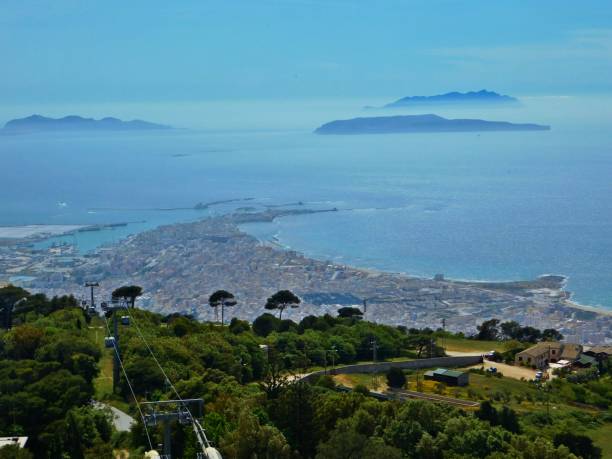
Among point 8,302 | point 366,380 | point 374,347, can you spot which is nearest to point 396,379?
point 366,380

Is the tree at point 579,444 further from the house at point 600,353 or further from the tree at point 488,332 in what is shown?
the tree at point 488,332

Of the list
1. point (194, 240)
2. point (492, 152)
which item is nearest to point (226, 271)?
point (194, 240)

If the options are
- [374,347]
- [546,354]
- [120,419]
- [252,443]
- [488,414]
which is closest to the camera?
[252,443]

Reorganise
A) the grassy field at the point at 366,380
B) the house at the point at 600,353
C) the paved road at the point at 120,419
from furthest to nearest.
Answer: the house at the point at 600,353, the grassy field at the point at 366,380, the paved road at the point at 120,419

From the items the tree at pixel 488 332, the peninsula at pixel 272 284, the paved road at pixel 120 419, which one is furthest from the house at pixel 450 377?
the peninsula at pixel 272 284

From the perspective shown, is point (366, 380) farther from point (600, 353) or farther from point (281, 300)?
point (281, 300)

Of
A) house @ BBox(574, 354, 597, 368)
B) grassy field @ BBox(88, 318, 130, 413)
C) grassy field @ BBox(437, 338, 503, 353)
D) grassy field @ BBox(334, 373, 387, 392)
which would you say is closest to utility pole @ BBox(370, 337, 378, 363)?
grassy field @ BBox(334, 373, 387, 392)

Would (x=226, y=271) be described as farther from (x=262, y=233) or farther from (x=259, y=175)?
(x=259, y=175)
